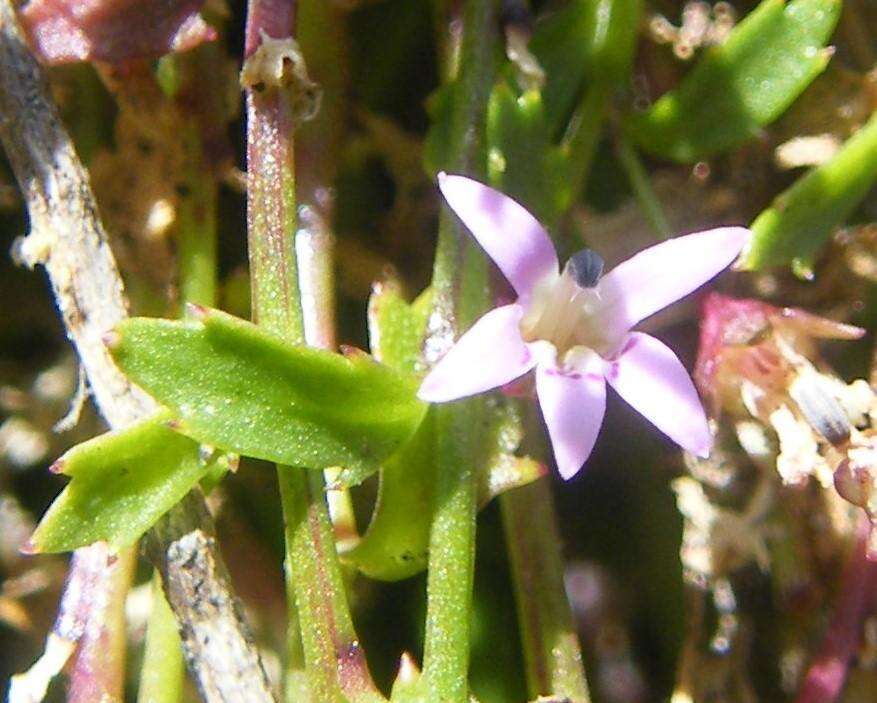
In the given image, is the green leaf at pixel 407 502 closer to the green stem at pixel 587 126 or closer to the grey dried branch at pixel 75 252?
the grey dried branch at pixel 75 252

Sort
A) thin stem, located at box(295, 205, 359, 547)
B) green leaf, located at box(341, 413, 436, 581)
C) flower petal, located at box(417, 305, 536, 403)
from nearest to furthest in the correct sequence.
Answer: flower petal, located at box(417, 305, 536, 403) < green leaf, located at box(341, 413, 436, 581) < thin stem, located at box(295, 205, 359, 547)

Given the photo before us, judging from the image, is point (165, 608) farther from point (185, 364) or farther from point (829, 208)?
point (829, 208)

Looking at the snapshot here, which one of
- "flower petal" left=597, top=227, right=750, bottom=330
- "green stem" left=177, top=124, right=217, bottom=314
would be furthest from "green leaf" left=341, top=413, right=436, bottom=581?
"green stem" left=177, top=124, right=217, bottom=314

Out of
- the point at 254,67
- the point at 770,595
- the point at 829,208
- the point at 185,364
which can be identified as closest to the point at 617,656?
the point at 770,595

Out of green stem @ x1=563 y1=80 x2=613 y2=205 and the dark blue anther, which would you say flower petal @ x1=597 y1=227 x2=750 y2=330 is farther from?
green stem @ x1=563 y1=80 x2=613 y2=205

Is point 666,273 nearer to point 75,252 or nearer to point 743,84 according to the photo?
point 743,84
